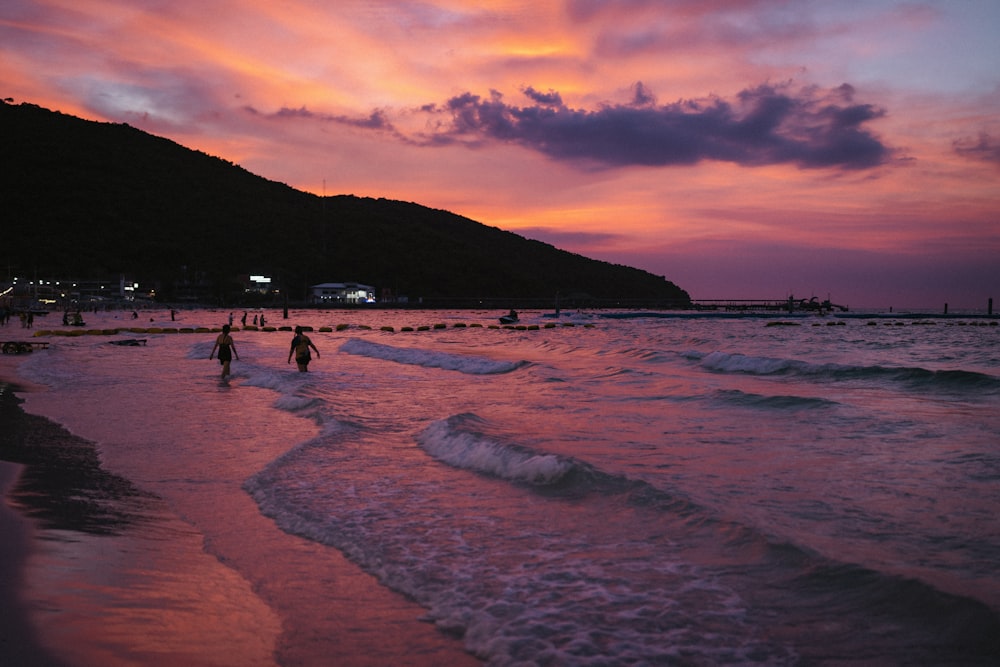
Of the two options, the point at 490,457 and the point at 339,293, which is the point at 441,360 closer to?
the point at 490,457

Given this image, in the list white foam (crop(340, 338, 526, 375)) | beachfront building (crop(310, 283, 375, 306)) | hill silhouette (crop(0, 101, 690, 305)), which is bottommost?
white foam (crop(340, 338, 526, 375))

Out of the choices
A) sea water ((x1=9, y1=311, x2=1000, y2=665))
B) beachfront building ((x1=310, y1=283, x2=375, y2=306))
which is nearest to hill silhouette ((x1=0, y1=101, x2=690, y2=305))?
beachfront building ((x1=310, y1=283, x2=375, y2=306))

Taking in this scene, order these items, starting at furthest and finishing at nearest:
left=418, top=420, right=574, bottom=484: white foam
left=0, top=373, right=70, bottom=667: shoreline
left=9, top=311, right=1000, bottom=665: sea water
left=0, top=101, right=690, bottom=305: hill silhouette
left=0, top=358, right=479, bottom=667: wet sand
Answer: left=0, top=101, right=690, bottom=305: hill silhouette < left=418, top=420, right=574, bottom=484: white foam < left=9, top=311, right=1000, bottom=665: sea water < left=0, top=358, right=479, bottom=667: wet sand < left=0, top=373, right=70, bottom=667: shoreline

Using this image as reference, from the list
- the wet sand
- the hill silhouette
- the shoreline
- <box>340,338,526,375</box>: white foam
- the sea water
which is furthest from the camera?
the hill silhouette

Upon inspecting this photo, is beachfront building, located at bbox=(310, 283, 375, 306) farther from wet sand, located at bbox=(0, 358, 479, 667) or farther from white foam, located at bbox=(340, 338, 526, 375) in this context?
wet sand, located at bbox=(0, 358, 479, 667)

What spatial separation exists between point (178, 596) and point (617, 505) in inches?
190

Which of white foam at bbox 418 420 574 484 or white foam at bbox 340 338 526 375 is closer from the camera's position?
white foam at bbox 418 420 574 484

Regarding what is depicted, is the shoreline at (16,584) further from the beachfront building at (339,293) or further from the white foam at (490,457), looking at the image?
the beachfront building at (339,293)

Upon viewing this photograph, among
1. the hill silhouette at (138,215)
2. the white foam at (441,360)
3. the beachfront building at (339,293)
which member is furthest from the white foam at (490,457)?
the beachfront building at (339,293)

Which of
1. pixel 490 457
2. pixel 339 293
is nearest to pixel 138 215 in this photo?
pixel 339 293

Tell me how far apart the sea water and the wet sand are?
13 centimetres

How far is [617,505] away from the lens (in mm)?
8391

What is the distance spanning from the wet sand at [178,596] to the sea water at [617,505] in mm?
133

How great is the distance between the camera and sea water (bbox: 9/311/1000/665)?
200 inches
